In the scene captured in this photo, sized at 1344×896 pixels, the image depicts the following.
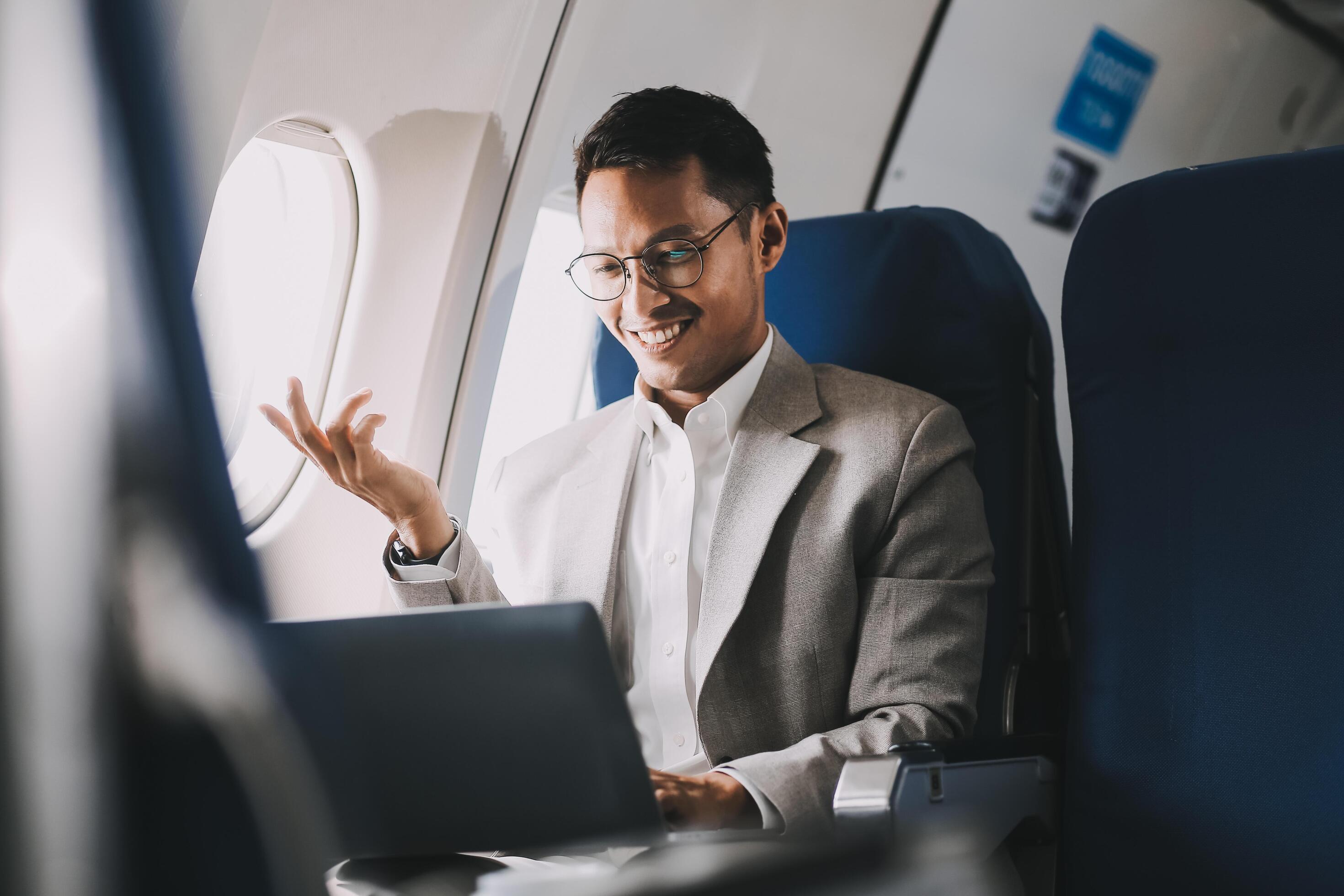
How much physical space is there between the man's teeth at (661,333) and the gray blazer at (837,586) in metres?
0.16

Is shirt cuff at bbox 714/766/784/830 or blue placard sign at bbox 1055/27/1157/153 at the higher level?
blue placard sign at bbox 1055/27/1157/153

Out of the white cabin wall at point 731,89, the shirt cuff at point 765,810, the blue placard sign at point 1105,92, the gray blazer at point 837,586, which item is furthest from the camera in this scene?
the blue placard sign at point 1105,92

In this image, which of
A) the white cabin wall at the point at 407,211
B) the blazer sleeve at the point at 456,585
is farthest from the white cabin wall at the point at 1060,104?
the blazer sleeve at the point at 456,585

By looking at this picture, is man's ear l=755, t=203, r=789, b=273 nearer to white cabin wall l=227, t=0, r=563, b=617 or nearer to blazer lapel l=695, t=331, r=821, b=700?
blazer lapel l=695, t=331, r=821, b=700

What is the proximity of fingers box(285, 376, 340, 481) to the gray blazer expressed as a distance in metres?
0.18

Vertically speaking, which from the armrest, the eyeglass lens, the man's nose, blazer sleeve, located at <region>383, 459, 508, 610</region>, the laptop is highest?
the eyeglass lens

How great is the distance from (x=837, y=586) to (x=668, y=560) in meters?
0.25

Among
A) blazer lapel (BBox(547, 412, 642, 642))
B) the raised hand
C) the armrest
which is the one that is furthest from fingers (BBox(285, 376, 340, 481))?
the armrest

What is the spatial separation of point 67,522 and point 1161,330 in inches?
45.0

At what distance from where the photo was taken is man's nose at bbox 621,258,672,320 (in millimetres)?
1479

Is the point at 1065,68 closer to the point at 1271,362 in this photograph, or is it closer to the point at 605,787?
the point at 1271,362

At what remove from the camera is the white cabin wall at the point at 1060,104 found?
10.00 ft

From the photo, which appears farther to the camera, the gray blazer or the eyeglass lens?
the eyeglass lens

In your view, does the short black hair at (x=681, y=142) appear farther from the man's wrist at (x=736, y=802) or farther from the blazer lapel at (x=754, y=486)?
the man's wrist at (x=736, y=802)
